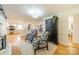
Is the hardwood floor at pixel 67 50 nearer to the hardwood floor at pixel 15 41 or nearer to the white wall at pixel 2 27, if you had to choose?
the hardwood floor at pixel 15 41

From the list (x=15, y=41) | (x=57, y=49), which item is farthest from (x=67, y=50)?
(x=15, y=41)

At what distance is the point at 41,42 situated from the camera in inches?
78.0

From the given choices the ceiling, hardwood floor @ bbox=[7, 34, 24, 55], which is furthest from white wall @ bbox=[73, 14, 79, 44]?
hardwood floor @ bbox=[7, 34, 24, 55]

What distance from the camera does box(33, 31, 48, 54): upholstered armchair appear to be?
1.97m

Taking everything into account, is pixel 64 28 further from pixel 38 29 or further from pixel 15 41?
pixel 15 41

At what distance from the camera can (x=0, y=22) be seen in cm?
191

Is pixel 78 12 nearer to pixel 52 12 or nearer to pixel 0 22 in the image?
pixel 52 12

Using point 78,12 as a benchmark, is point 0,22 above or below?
below

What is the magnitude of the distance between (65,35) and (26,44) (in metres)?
0.63

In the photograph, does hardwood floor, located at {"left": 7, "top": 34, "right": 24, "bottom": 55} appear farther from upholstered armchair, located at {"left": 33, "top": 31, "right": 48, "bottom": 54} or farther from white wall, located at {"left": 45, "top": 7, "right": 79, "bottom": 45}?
white wall, located at {"left": 45, "top": 7, "right": 79, "bottom": 45}

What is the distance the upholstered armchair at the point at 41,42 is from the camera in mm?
1973

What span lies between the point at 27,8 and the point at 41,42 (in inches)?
22.8

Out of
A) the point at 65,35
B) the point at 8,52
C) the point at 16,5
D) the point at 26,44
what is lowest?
the point at 8,52
